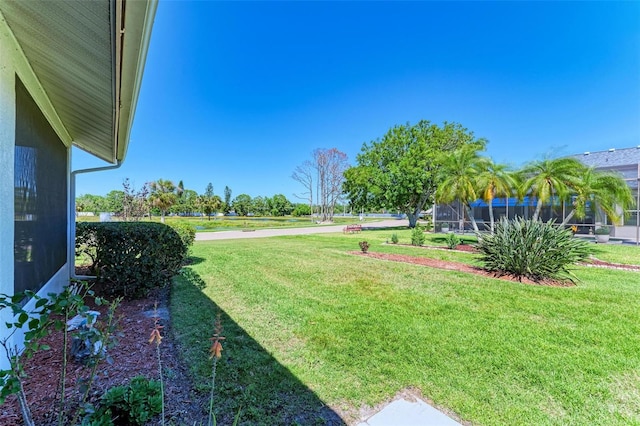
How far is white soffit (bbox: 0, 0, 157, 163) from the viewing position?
1810mm

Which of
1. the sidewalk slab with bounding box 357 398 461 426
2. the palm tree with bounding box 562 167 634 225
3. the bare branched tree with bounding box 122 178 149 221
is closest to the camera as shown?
the sidewalk slab with bounding box 357 398 461 426

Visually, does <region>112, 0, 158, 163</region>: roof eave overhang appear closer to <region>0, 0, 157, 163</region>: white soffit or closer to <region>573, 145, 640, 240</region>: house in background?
<region>0, 0, 157, 163</region>: white soffit

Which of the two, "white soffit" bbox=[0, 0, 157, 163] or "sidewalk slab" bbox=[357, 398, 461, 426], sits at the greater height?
"white soffit" bbox=[0, 0, 157, 163]

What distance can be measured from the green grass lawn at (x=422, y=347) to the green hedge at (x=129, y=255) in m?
0.67

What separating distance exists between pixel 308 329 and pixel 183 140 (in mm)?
32508

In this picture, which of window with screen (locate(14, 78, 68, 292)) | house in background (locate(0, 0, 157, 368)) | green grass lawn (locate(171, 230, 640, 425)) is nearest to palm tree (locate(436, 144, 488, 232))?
green grass lawn (locate(171, 230, 640, 425))

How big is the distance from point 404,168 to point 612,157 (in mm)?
15499

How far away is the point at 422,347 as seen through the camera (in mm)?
3209

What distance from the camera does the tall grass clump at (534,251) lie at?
20.5 ft

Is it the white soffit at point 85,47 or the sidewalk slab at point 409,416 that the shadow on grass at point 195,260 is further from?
the sidewalk slab at point 409,416

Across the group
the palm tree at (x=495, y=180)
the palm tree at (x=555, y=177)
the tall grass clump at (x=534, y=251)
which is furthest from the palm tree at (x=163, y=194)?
the palm tree at (x=555, y=177)

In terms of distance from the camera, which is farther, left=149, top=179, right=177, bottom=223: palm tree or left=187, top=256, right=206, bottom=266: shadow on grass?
left=149, top=179, right=177, bottom=223: palm tree

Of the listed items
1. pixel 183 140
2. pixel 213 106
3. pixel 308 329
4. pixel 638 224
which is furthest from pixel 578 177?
pixel 183 140

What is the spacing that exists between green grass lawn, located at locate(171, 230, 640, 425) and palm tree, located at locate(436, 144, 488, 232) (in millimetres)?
6739
